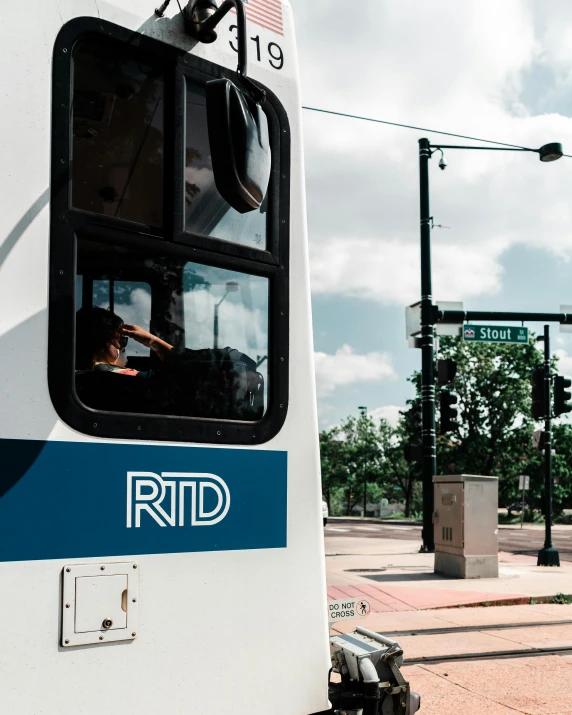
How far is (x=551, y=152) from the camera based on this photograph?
1571cm

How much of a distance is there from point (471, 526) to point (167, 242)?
1068cm

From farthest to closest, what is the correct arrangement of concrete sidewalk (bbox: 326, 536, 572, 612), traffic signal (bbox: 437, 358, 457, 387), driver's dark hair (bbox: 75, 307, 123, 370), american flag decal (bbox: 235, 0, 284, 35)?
traffic signal (bbox: 437, 358, 457, 387)
concrete sidewalk (bbox: 326, 536, 572, 612)
american flag decal (bbox: 235, 0, 284, 35)
driver's dark hair (bbox: 75, 307, 123, 370)

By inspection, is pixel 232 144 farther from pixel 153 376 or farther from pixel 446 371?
pixel 446 371

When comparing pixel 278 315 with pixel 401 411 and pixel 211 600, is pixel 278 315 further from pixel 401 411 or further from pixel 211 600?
pixel 401 411

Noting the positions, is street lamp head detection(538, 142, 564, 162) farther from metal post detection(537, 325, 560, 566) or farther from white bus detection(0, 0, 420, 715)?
white bus detection(0, 0, 420, 715)

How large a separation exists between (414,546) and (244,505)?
18.9 meters

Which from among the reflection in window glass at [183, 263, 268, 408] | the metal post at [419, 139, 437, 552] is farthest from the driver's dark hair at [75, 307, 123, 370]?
the metal post at [419, 139, 437, 552]

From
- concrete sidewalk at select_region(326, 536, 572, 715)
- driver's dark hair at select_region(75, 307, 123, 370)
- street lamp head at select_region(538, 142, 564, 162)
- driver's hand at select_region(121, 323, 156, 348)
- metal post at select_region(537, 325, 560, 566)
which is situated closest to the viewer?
driver's dark hair at select_region(75, 307, 123, 370)

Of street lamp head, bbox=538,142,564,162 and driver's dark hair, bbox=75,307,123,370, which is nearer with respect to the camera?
driver's dark hair, bbox=75,307,123,370

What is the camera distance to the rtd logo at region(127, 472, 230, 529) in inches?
88.8

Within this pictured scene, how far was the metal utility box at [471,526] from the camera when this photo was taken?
1223 centimetres

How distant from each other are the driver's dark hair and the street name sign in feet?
46.6

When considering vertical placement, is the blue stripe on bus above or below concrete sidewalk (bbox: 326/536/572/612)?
above

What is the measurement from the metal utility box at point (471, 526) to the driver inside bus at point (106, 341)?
10.2 m
